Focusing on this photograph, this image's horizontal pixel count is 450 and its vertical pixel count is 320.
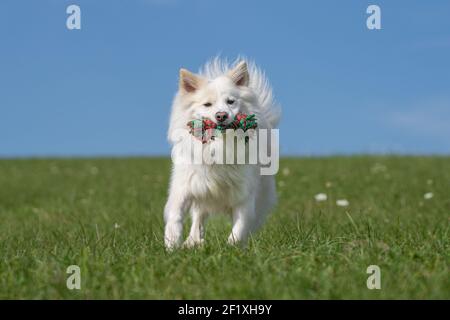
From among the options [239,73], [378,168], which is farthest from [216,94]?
[378,168]

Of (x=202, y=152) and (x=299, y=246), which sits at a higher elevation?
(x=202, y=152)

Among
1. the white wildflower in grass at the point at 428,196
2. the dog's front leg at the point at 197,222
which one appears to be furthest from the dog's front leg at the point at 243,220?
the white wildflower in grass at the point at 428,196

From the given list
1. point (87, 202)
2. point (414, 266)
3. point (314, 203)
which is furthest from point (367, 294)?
point (87, 202)

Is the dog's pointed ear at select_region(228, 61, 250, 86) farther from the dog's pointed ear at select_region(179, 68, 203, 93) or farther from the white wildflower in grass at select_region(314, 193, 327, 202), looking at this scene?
the white wildflower in grass at select_region(314, 193, 327, 202)

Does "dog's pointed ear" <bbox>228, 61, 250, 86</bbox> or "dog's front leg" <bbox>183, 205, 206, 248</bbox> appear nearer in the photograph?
"dog's pointed ear" <bbox>228, 61, 250, 86</bbox>

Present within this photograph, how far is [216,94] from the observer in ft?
19.1

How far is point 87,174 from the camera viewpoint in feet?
54.9

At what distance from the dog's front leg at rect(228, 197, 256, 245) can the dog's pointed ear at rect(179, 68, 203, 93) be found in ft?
3.96

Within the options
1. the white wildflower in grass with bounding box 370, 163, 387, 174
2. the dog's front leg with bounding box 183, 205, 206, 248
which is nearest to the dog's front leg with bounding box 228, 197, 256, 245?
the dog's front leg with bounding box 183, 205, 206, 248

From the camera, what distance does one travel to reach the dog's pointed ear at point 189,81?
5926 millimetres

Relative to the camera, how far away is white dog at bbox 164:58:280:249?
5.86 meters

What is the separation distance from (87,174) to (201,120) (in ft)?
37.4
